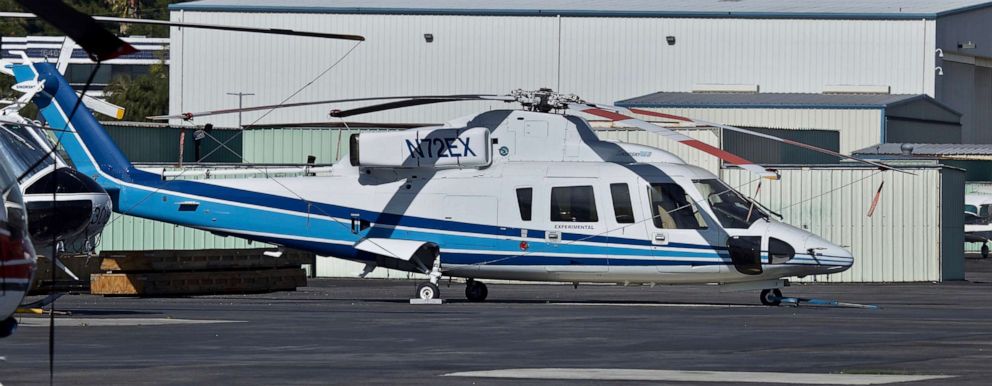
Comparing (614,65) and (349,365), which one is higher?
(614,65)

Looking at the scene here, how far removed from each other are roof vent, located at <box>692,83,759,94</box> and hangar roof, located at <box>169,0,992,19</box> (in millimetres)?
2728

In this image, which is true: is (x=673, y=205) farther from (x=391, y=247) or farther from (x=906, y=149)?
(x=906, y=149)

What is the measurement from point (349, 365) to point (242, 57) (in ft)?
158

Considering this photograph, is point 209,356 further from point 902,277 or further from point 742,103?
point 742,103

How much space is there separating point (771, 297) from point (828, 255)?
1263 mm

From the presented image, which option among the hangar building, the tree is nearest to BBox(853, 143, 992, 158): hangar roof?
the hangar building

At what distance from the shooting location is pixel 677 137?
2408 centimetres

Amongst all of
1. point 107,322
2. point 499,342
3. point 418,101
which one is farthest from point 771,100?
point 499,342

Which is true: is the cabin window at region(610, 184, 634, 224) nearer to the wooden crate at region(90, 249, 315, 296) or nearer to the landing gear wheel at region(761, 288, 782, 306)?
the landing gear wheel at region(761, 288, 782, 306)

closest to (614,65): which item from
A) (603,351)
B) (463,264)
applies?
(463,264)

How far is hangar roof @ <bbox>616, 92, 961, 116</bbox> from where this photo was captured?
185 ft

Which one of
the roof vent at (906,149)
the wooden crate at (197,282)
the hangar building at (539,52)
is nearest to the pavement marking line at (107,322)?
the wooden crate at (197,282)

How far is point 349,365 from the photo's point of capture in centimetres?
1555

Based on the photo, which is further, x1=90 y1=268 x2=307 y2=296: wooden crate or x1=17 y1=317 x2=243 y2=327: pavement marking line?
x1=90 y1=268 x2=307 y2=296: wooden crate
